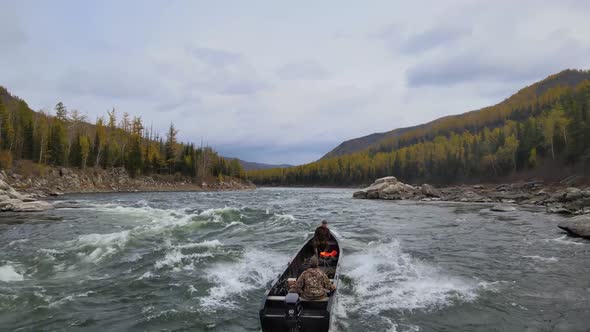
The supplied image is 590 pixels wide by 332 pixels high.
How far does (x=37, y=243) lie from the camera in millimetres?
20109

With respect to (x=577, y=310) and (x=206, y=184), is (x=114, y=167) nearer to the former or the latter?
(x=206, y=184)

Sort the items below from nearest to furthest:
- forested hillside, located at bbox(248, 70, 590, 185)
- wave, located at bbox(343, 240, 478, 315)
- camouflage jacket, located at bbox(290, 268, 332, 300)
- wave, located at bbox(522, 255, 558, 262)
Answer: camouflage jacket, located at bbox(290, 268, 332, 300) < wave, located at bbox(343, 240, 478, 315) < wave, located at bbox(522, 255, 558, 262) < forested hillside, located at bbox(248, 70, 590, 185)

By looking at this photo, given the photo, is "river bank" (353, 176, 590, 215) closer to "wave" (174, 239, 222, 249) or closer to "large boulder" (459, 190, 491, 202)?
"large boulder" (459, 190, 491, 202)

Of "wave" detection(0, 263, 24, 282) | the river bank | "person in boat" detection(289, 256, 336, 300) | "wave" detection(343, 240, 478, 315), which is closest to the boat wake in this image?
"wave" detection(343, 240, 478, 315)

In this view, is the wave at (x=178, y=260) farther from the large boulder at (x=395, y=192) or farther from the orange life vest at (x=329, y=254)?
the large boulder at (x=395, y=192)

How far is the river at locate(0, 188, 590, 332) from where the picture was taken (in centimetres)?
1009

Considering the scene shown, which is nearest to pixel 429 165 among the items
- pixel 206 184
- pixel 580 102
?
pixel 580 102

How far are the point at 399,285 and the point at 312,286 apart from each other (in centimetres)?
541

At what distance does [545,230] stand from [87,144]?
9747 centimetres

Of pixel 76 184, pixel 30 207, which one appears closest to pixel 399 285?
pixel 30 207

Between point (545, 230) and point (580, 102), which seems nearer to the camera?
point (545, 230)

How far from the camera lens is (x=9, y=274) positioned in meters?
14.1

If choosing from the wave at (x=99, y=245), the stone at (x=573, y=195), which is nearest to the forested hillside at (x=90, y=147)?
the wave at (x=99, y=245)

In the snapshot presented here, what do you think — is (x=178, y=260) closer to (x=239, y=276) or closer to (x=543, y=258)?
(x=239, y=276)
